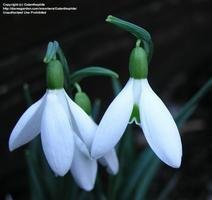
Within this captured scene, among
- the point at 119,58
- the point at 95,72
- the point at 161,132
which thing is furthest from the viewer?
the point at 119,58

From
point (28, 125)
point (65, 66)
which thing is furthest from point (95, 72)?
point (28, 125)

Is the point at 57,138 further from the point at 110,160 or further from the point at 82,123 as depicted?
the point at 110,160

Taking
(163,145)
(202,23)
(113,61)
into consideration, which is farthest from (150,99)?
(202,23)

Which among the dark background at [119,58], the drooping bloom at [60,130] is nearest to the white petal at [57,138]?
the drooping bloom at [60,130]

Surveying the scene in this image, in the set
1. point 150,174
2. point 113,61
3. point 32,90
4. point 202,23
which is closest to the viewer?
point 150,174

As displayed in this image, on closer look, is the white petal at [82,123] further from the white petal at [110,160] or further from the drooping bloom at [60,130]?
the white petal at [110,160]

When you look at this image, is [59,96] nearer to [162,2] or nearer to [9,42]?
[9,42]

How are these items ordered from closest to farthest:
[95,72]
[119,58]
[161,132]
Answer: [161,132]
[95,72]
[119,58]
